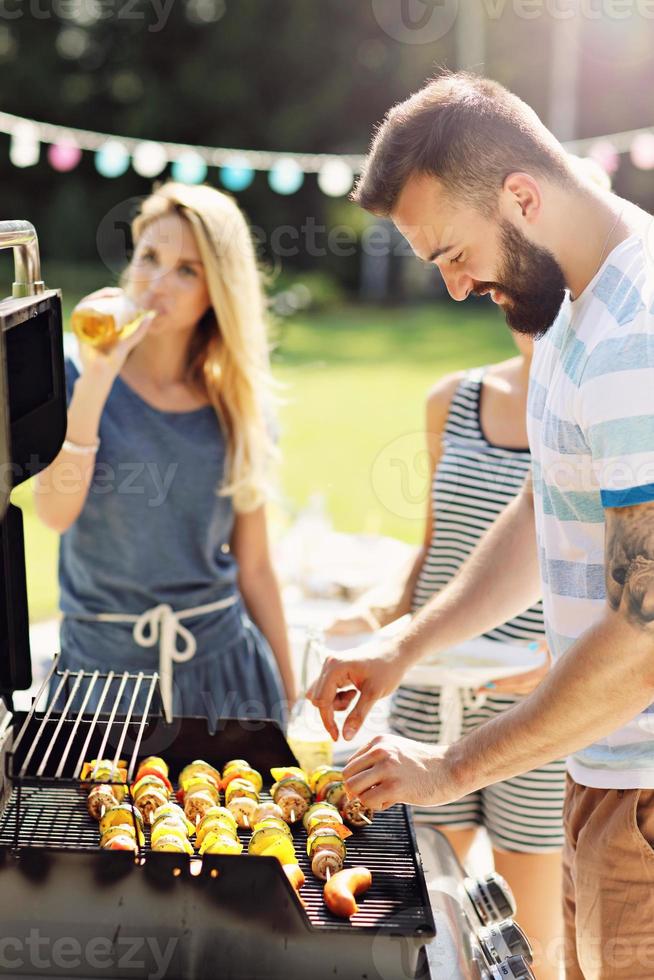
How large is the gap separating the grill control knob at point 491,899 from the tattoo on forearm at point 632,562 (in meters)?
0.51

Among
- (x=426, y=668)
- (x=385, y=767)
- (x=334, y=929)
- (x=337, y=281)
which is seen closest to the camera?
(x=334, y=929)

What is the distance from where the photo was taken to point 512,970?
4.53ft

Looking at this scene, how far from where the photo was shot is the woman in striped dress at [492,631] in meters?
2.30

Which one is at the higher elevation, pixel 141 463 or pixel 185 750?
pixel 141 463

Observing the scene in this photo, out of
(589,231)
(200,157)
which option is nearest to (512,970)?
(589,231)

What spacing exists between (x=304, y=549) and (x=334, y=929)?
287 centimetres

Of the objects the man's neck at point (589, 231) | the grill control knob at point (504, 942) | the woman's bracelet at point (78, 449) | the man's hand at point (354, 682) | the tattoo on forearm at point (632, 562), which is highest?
the man's neck at point (589, 231)

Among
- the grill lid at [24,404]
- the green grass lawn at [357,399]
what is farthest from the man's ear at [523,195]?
the green grass lawn at [357,399]

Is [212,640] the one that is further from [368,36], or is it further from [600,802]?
[368,36]

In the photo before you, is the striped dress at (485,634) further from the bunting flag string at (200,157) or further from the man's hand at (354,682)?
the bunting flag string at (200,157)

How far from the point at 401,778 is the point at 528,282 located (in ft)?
2.34

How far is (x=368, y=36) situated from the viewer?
A: 17.3 metres

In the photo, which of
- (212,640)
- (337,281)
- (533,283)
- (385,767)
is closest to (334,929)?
(385,767)

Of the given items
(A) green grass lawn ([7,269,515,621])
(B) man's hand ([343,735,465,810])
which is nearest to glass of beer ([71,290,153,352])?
→ (B) man's hand ([343,735,465,810])
